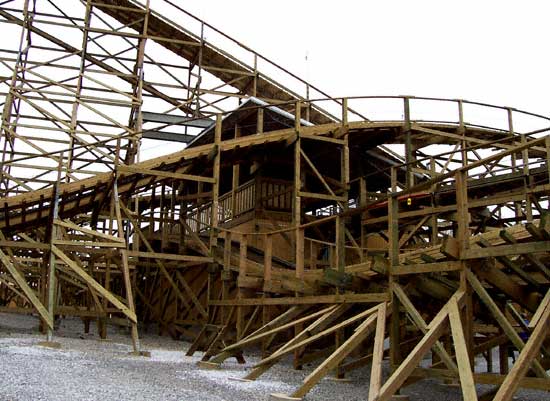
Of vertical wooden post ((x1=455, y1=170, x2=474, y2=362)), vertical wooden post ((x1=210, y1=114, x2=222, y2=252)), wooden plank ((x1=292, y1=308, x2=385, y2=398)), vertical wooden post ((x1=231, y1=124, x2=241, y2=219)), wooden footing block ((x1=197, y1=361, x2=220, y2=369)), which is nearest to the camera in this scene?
vertical wooden post ((x1=455, y1=170, x2=474, y2=362))

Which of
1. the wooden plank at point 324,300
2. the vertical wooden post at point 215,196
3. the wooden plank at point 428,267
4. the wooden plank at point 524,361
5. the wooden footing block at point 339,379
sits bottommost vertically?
the wooden footing block at point 339,379

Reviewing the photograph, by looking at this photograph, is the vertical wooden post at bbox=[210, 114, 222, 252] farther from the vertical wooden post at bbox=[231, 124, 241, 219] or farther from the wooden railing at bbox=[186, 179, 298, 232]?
the vertical wooden post at bbox=[231, 124, 241, 219]

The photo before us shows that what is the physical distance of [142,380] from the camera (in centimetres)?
845

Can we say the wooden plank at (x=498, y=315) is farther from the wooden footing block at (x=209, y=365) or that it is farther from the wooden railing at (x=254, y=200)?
the wooden railing at (x=254, y=200)

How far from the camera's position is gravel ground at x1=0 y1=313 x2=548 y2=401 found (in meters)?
7.14

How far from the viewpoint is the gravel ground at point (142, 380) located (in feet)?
23.4

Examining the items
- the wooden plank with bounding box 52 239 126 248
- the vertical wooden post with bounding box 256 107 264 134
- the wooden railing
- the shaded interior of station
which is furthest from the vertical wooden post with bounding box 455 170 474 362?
the wooden railing

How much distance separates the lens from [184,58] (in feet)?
82.2

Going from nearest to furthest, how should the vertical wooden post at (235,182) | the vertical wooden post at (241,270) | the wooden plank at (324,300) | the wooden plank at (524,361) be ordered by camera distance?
the wooden plank at (524,361) < the wooden plank at (324,300) < the vertical wooden post at (241,270) < the vertical wooden post at (235,182)

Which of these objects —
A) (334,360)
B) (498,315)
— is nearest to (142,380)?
(334,360)

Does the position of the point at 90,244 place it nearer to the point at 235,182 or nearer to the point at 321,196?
the point at 321,196

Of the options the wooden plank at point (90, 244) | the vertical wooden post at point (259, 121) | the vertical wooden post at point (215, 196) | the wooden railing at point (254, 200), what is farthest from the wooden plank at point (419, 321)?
the wooden railing at point (254, 200)

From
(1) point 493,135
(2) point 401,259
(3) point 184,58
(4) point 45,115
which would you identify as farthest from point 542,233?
(3) point 184,58

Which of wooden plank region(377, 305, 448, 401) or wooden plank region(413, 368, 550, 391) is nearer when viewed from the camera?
wooden plank region(377, 305, 448, 401)
